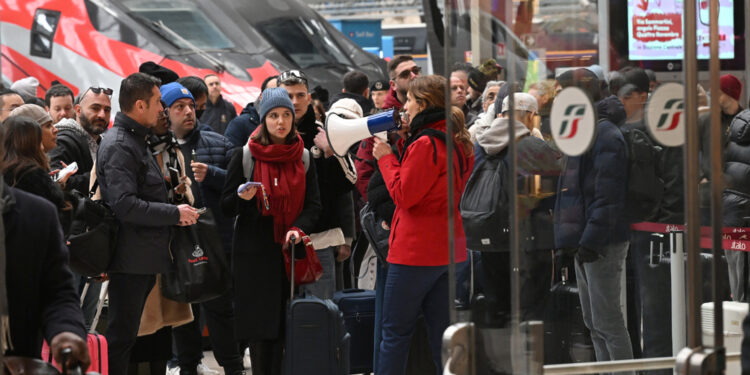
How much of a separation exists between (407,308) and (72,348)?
8.11 feet

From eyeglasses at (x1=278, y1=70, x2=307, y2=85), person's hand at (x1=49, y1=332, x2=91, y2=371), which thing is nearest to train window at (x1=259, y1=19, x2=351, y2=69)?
eyeglasses at (x1=278, y1=70, x2=307, y2=85)

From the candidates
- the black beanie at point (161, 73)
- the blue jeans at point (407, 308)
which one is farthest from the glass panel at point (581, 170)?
the black beanie at point (161, 73)

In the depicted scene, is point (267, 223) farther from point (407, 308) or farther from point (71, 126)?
point (71, 126)

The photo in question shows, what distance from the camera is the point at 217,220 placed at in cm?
613

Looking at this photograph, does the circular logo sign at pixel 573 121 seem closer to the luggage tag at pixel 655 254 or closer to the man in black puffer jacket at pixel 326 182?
the luggage tag at pixel 655 254

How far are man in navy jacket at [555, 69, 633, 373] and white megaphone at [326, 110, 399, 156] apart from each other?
2.41 meters

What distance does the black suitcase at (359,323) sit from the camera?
5.89m

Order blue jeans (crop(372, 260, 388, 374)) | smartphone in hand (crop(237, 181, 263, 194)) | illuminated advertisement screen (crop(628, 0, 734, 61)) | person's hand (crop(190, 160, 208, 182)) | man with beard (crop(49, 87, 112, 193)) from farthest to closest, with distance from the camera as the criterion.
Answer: person's hand (crop(190, 160, 208, 182)) → man with beard (crop(49, 87, 112, 193)) → blue jeans (crop(372, 260, 388, 374)) → smartphone in hand (crop(237, 181, 263, 194)) → illuminated advertisement screen (crop(628, 0, 734, 61))

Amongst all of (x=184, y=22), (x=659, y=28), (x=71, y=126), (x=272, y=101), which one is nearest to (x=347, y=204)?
(x=272, y=101)

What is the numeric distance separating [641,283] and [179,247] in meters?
2.98

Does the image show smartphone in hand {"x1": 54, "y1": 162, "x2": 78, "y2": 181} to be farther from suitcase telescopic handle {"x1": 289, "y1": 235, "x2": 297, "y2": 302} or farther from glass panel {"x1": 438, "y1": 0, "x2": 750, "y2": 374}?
glass panel {"x1": 438, "y1": 0, "x2": 750, "y2": 374}

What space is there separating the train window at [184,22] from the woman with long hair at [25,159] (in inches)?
346

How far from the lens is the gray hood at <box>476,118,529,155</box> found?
95.4 inches

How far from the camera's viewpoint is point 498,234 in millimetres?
2654
